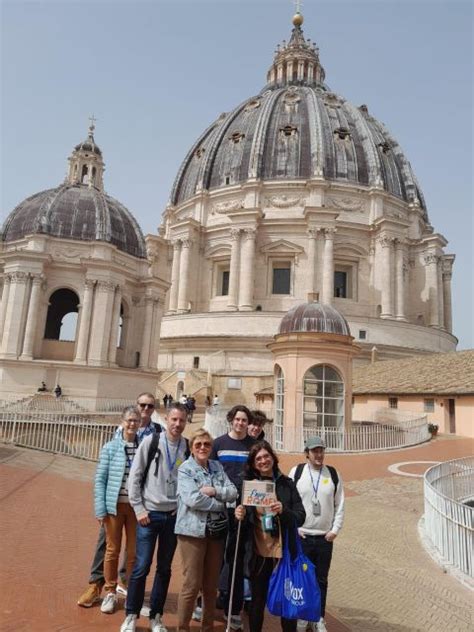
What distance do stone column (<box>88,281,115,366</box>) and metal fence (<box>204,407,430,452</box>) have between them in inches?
402

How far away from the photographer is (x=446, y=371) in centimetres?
2777

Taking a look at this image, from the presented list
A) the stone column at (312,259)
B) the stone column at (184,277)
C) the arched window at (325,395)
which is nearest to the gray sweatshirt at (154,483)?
the arched window at (325,395)

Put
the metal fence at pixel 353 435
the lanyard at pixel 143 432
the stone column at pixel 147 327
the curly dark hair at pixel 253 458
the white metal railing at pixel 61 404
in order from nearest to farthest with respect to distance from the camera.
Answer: the curly dark hair at pixel 253 458
the lanyard at pixel 143 432
the metal fence at pixel 353 435
the white metal railing at pixel 61 404
the stone column at pixel 147 327

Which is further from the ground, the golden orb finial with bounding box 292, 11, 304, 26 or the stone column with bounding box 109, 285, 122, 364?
the golden orb finial with bounding box 292, 11, 304, 26

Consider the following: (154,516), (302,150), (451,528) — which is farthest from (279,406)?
(302,150)

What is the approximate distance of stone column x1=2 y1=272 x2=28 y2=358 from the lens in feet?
93.0

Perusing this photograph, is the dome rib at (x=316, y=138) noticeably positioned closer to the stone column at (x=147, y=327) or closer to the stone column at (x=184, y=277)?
the stone column at (x=184, y=277)

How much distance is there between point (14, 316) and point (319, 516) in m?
28.1

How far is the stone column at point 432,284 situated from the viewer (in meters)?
51.1

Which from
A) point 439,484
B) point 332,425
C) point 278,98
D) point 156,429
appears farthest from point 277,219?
point 156,429

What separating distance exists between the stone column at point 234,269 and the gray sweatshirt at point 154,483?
40.9m

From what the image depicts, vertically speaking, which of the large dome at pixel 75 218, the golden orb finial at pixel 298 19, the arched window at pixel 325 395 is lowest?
the arched window at pixel 325 395

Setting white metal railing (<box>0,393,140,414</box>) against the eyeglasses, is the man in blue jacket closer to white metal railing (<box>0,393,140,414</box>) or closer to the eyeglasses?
the eyeglasses

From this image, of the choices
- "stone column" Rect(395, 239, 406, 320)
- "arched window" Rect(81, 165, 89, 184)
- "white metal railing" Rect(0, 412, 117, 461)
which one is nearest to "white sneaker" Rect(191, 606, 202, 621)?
"white metal railing" Rect(0, 412, 117, 461)
